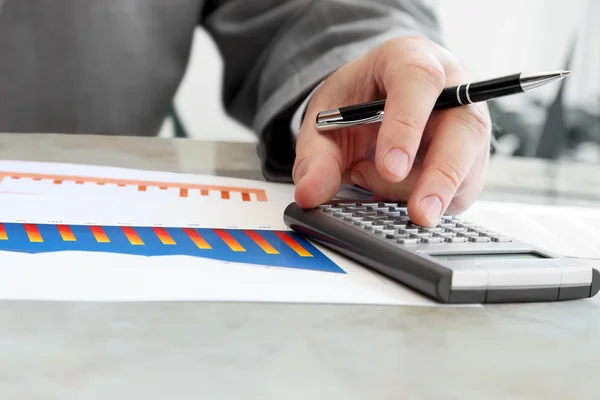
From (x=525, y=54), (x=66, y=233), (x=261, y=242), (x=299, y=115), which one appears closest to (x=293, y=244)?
(x=261, y=242)

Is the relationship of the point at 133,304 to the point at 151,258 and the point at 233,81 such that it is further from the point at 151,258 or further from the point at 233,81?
the point at 233,81

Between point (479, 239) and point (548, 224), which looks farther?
point (548, 224)

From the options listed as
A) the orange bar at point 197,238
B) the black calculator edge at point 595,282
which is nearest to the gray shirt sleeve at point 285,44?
the orange bar at point 197,238

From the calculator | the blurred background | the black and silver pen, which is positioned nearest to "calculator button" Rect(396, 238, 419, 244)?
the calculator

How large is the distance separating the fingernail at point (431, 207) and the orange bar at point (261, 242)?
0.29 ft

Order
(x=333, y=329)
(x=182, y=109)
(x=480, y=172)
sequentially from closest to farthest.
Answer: (x=333, y=329) → (x=480, y=172) → (x=182, y=109)

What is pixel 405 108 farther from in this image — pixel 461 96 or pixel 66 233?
pixel 66 233

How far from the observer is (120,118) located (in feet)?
3.13

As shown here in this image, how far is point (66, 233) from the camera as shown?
0.35 metres

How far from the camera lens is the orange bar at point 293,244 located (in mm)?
351

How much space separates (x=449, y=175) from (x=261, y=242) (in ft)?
0.40

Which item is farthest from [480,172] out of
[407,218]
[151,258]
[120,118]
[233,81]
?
[120,118]

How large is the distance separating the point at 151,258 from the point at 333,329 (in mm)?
112

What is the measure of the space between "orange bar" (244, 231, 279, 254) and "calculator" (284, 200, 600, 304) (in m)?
0.03
